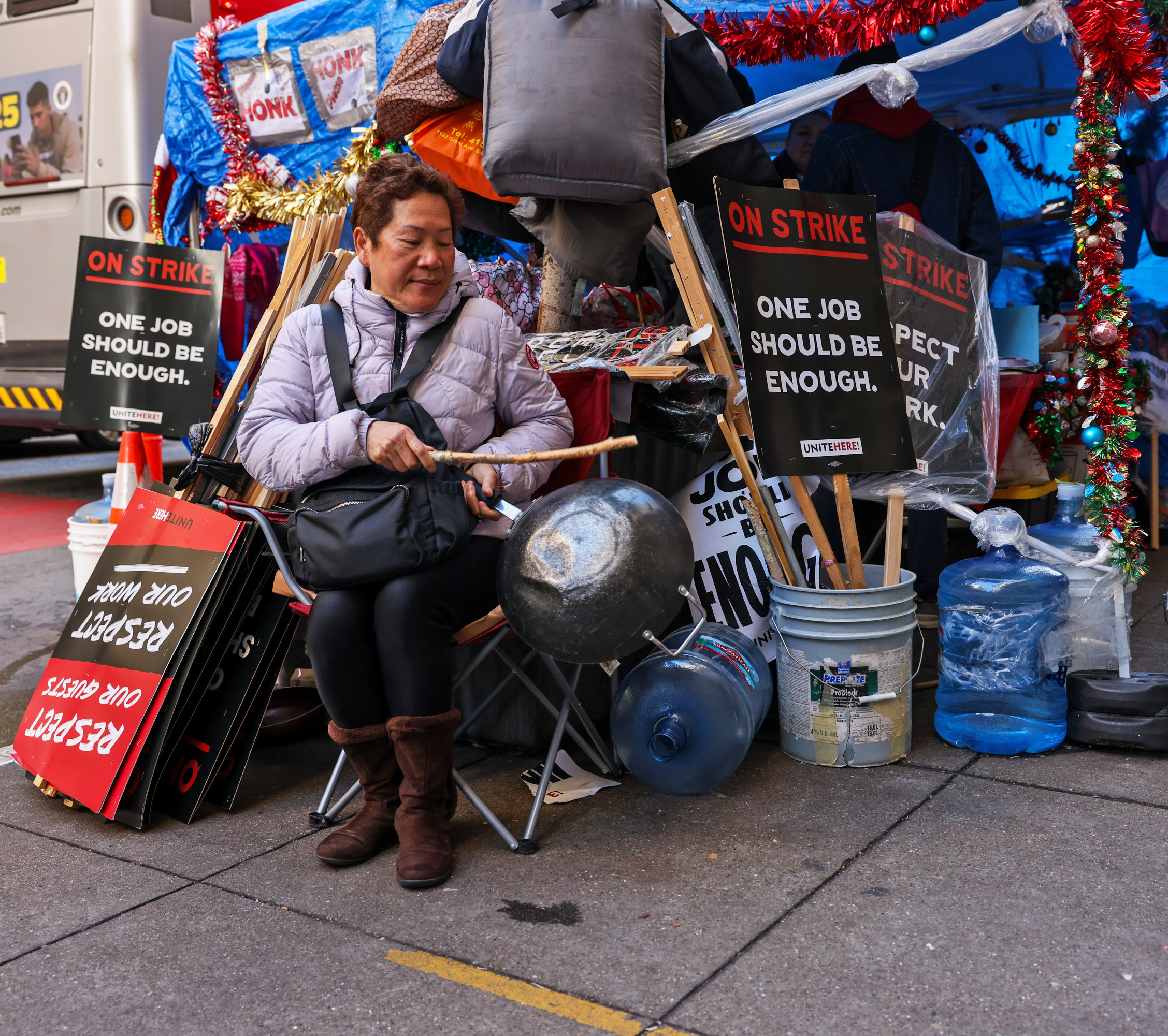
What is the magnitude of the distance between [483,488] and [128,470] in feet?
6.88

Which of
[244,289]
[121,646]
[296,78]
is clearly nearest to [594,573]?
[121,646]

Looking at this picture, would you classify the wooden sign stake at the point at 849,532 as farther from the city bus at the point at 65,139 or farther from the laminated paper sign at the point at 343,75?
the city bus at the point at 65,139

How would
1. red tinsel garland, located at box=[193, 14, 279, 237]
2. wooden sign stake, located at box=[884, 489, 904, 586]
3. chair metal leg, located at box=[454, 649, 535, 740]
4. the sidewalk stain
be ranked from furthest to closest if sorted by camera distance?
red tinsel garland, located at box=[193, 14, 279, 237] < wooden sign stake, located at box=[884, 489, 904, 586] < chair metal leg, located at box=[454, 649, 535, 740] < the sidewalk stain

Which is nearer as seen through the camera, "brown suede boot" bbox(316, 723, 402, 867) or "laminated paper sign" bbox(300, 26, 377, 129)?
"brown suede boot" bbox(316, 723, 402, 867)

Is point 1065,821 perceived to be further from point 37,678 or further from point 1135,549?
point 37,678

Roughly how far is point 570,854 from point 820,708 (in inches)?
35.2

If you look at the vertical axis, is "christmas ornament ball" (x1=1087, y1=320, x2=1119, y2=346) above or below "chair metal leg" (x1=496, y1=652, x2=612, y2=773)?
above

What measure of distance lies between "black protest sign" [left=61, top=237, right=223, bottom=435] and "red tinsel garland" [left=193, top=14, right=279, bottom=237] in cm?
207

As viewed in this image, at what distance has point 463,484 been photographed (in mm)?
2723

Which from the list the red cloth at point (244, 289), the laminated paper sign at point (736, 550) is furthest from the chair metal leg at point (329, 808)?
the red cloth at point (244, 289)

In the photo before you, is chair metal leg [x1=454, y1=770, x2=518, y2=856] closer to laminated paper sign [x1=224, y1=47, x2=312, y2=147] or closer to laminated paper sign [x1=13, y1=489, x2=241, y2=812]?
laminated paper sign [x1=13, y1=489, x2=241, y2=812]

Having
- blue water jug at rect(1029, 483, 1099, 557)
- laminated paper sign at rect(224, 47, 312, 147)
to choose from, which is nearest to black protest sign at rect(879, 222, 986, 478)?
blue water jug at rect(1029, 483, 1099, 557)

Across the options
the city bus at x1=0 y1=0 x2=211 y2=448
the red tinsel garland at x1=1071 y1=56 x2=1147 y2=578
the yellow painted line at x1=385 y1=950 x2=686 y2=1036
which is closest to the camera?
the yellow painted line at x1=385 y1=950 x2=686 y2=1036

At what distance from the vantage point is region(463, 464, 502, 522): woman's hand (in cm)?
272
